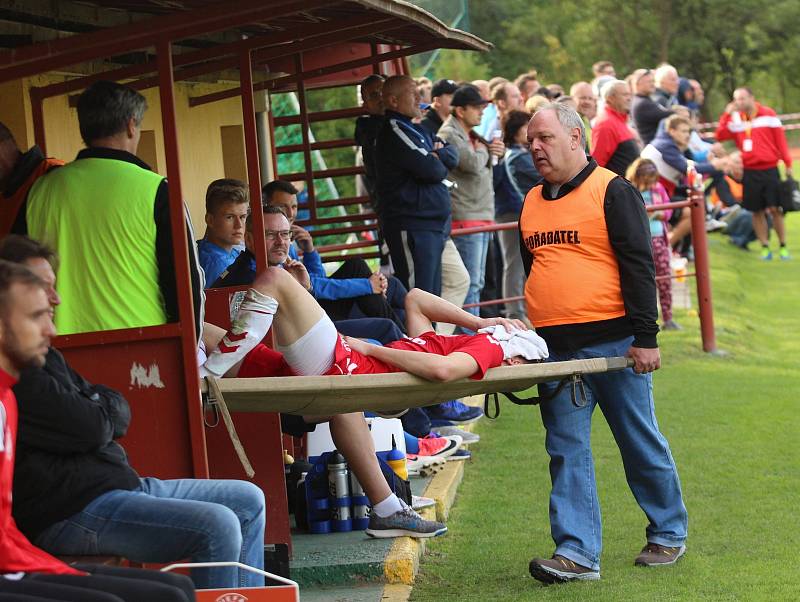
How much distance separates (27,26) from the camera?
7789mm

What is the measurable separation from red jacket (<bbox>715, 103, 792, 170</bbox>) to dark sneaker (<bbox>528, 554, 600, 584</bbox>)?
17.7m

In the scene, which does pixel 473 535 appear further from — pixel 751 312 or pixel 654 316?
pixel 751 312

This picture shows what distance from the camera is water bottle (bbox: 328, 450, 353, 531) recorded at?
23.9ft

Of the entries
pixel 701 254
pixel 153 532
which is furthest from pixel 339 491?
pixel 701 254

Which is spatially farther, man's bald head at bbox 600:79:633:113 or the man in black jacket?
the man in black jacket

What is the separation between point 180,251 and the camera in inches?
214

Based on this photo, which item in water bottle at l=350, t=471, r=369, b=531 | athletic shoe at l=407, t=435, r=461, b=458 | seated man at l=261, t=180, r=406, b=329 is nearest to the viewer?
water bottle at l=350, t=471, r=369, b=531

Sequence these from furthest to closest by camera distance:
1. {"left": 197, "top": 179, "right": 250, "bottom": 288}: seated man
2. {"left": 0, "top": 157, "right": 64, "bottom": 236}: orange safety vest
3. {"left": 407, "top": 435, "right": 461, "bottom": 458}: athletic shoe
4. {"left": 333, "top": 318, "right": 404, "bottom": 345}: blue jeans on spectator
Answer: {"left": 407, "top": 435, "right": 461, "bottom": 458}: athletic shoe
{"left": 333, "top": 318, "right": 404, "bottom": 345}: blue jeans on spectator
{"left": 197, "top": 179, "right": 250, "bottom": 288}: seated man
{"left": 0, "top": 157, "right": 64, "bottom": 236}: orange safety vest

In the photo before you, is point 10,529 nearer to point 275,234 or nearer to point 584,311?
point 584,311

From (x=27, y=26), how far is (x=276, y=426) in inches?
104

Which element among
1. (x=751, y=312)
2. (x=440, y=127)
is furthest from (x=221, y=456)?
(x=751, y=312)

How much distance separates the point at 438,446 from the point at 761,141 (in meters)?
15.4

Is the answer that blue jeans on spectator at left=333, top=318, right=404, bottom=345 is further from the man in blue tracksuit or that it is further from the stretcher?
the stretcher

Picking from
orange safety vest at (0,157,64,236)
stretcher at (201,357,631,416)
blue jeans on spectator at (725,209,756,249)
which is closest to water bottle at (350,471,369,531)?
stretcher at (201,357,631,416)
